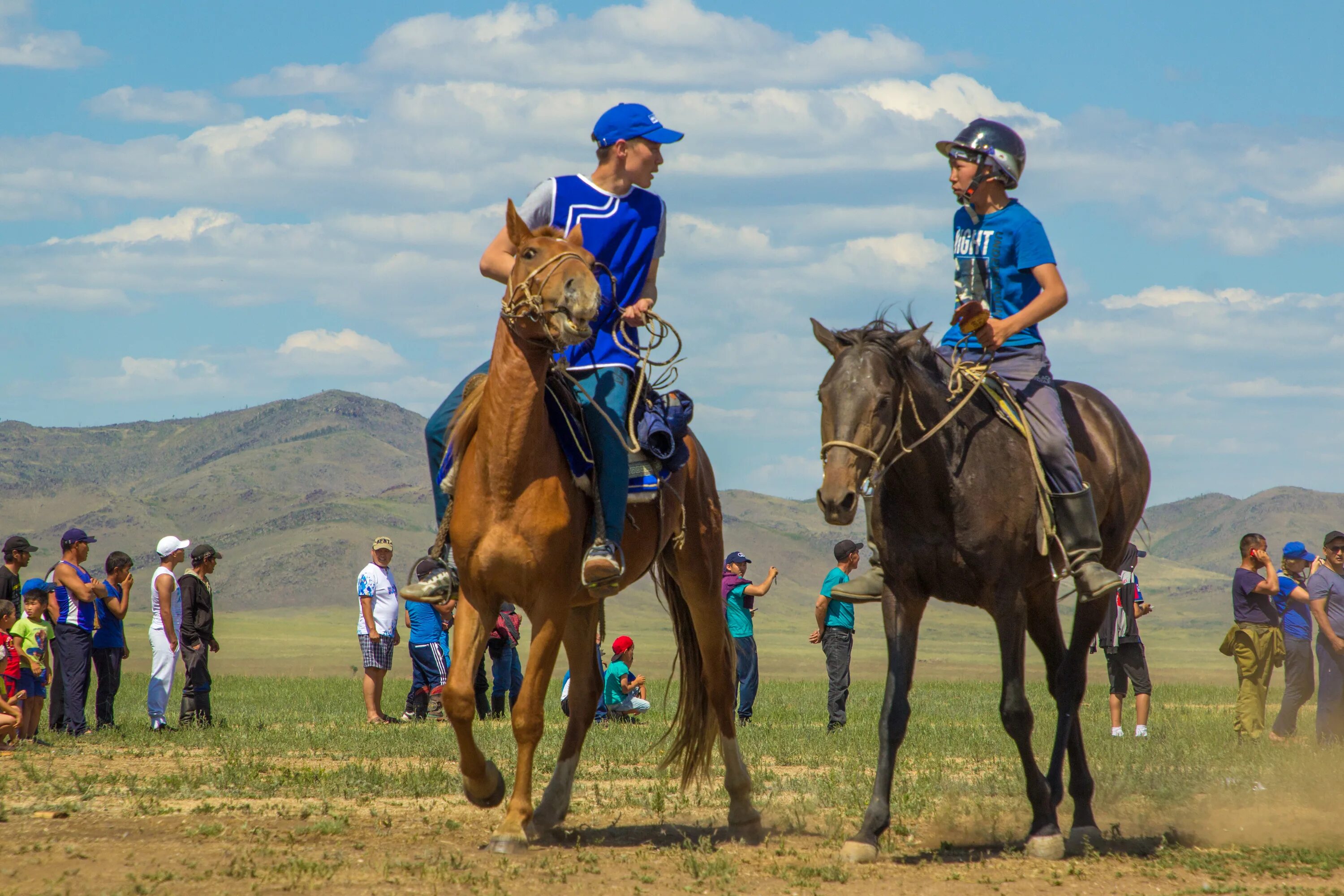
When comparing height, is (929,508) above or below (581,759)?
above

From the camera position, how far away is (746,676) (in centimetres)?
1727

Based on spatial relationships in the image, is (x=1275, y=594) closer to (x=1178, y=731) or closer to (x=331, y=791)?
(x=1178, y=731)

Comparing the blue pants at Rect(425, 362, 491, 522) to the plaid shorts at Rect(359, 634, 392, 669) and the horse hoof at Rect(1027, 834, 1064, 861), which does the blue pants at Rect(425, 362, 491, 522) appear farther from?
the plaid shorts at Rect(359, 634, 392, 669)

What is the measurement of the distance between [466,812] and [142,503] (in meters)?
156

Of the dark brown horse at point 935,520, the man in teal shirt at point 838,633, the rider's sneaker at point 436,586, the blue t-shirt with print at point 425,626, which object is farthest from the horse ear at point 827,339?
the blue t-shirt with print at point 425,626

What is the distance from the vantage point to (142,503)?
508 feet

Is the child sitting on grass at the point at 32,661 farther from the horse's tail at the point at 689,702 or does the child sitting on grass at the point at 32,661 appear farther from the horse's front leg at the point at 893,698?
the horse's front leg at the point at 893,698

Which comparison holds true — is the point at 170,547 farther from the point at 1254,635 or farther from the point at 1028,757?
the point at 1254,635

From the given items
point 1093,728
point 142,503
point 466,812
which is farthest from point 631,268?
point 142,503

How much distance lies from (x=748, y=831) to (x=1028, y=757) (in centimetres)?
194

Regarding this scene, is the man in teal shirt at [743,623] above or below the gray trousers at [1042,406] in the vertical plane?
below

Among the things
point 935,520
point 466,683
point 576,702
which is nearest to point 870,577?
point 935,520

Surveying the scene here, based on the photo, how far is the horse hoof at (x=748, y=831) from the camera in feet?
29.1

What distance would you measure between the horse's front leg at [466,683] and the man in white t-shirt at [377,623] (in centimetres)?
931
